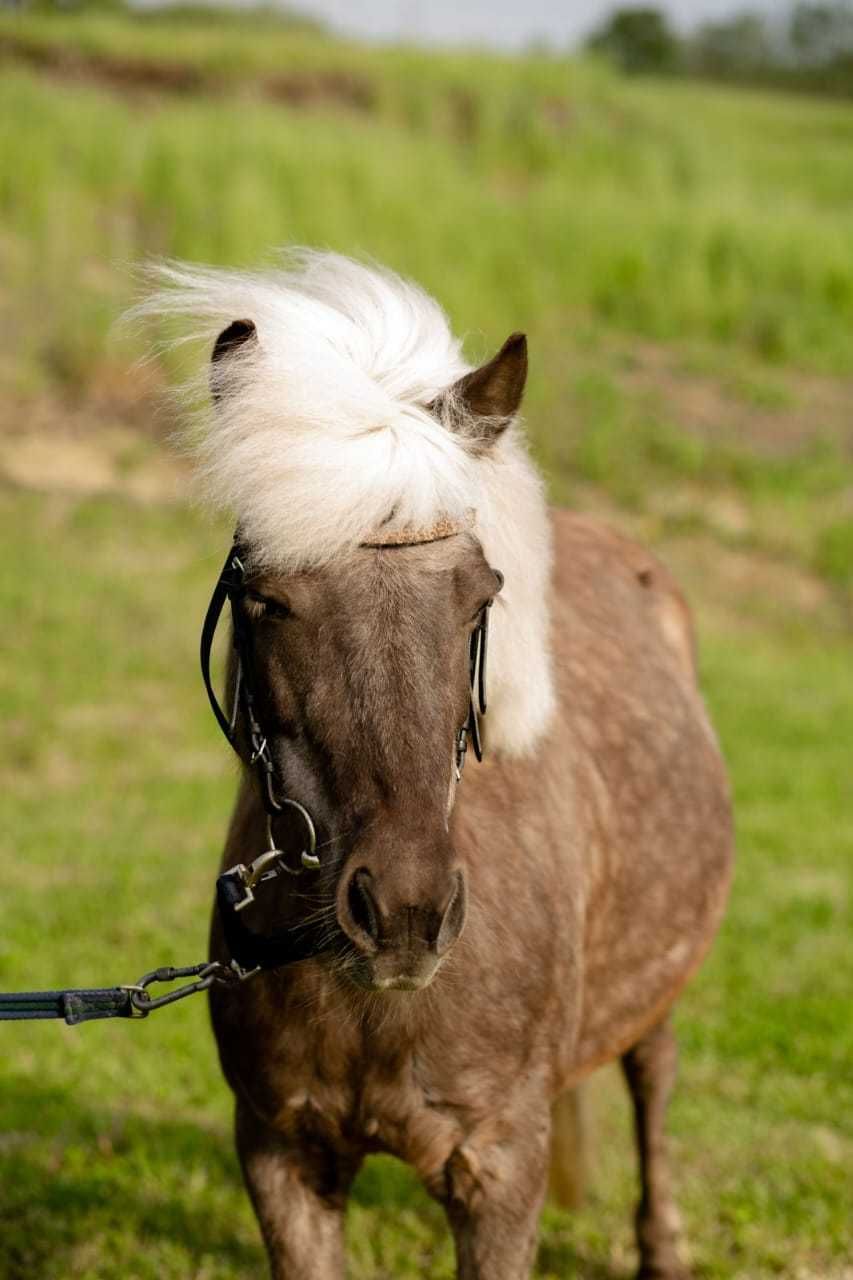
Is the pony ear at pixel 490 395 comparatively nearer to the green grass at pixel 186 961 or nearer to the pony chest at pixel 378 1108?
the pony chest at pixel 378 1108

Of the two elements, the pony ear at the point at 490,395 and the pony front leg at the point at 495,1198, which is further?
the pony front leg at the point at 495,1198

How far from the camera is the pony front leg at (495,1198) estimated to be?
2.77 m

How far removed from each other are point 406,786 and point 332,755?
140 mm

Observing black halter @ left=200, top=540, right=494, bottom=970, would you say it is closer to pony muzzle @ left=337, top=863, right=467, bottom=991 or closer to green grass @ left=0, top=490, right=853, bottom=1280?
pony muzzle @ left=337, top=863, right=467, bottom=991

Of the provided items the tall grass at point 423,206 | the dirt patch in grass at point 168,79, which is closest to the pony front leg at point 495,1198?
the tall grass at point 423,206

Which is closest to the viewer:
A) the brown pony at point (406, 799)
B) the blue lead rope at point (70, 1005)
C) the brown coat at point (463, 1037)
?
the brown pony at point (406, 799)

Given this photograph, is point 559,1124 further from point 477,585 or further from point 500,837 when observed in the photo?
point 477,585

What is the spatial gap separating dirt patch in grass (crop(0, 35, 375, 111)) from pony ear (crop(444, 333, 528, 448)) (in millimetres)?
20450

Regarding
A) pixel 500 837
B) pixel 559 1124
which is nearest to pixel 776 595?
pixel 559 1124

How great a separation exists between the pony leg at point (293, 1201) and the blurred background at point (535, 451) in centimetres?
76

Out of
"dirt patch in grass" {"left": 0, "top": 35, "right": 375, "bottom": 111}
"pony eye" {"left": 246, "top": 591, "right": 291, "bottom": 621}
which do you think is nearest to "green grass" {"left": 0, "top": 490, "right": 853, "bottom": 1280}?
"pony eye" {"left": 246, "top": 591, "right": 291, "bottom": 621}

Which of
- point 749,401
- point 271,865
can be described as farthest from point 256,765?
point 749,401

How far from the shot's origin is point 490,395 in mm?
2521

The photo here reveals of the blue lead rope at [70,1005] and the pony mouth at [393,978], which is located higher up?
the pony mouth at [393,978]
